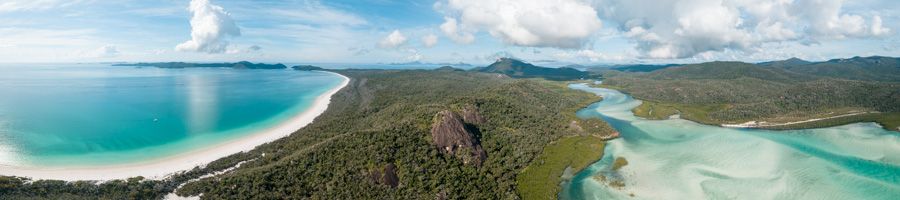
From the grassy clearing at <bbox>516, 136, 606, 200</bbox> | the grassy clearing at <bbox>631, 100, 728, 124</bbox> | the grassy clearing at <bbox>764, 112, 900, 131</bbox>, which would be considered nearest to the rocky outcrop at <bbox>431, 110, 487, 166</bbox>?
the grassy clearing at <bbox>516, 136, 606, 200</bbox>

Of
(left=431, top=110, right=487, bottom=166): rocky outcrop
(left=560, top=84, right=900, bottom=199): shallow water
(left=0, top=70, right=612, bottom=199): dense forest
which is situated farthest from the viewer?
(left=431, top=110, right=487, bottom=166): rocky outcrop

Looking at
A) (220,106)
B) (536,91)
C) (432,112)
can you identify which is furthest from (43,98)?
(536,91)

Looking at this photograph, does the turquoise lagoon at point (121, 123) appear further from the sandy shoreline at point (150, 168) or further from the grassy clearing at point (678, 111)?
the grassy clearing at point (678, 111)

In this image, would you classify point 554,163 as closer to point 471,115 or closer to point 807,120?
point 471,115

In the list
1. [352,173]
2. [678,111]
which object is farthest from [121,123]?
[678,111]

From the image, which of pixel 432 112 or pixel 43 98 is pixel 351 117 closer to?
pixel 432 112

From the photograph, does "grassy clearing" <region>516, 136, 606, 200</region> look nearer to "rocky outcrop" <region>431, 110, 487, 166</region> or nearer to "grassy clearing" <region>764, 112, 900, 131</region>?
"rocky outcrop" <region>431, 110, 487, 166</region>

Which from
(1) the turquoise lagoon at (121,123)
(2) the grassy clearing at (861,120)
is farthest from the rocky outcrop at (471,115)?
(2) the grassy clearing at (861,120)
